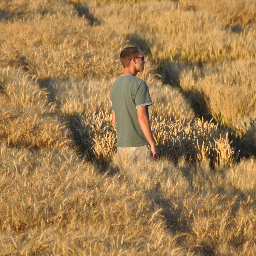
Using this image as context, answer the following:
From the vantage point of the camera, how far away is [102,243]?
239cm

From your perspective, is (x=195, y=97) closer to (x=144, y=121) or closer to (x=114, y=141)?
(x=114, y=141)

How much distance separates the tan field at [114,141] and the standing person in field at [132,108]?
Result: 23 cm

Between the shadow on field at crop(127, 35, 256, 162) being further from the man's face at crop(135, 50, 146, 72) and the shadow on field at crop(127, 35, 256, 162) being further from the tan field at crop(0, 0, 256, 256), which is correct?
the man's face at crop(135, 50, 146, 72)

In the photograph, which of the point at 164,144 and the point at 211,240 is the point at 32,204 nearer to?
the point at 211,240

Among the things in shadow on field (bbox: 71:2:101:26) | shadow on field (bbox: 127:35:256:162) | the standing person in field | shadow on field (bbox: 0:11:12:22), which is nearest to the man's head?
the standing person in field

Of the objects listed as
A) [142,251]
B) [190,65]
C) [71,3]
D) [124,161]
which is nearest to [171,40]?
[190,65]

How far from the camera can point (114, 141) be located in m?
4.86

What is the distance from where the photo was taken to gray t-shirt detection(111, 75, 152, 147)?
11.4ft

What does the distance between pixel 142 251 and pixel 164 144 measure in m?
2.62

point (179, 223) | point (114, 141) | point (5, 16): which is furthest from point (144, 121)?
point (5, 16)

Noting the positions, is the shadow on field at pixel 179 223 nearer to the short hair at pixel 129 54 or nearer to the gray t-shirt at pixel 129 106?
the gray t-shirt at pixel 129 106

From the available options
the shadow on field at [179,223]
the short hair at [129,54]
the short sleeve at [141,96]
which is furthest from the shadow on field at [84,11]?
→ the shadow on field at [179,223]

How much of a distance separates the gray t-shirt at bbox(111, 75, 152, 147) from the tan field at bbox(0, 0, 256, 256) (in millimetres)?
307

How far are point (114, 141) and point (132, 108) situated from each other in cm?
132
